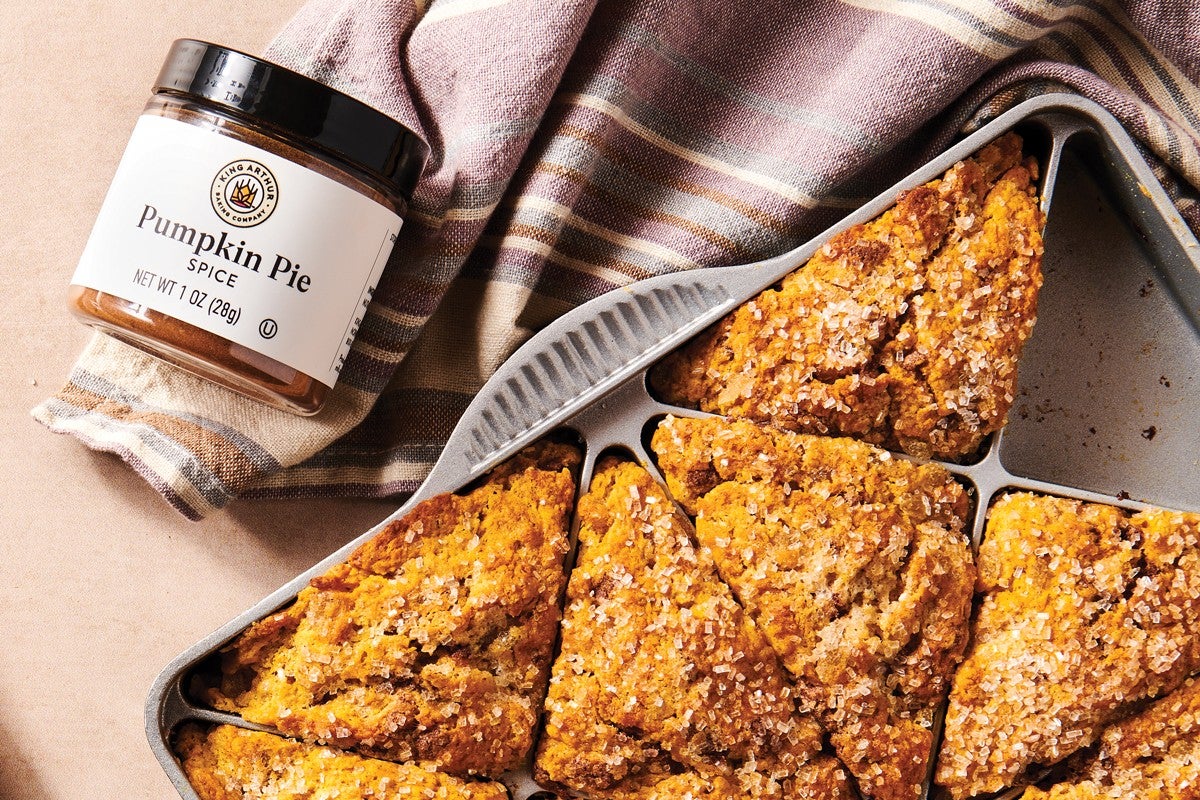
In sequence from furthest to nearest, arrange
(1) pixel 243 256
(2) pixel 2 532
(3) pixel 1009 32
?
(2) pixel 2 532 → (3) pixel 1009 32 → (1) pixel 243 256

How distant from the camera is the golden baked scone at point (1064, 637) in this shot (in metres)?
1.50

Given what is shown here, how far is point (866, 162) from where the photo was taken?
64.9 inches

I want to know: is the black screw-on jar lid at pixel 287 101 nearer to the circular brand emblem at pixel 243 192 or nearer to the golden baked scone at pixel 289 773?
the circular brand emblem at pixel 243 192

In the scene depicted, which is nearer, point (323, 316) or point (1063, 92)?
point (323, 316)

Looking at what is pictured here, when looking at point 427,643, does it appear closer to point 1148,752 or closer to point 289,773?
point 289,773

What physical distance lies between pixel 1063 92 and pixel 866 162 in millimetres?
346

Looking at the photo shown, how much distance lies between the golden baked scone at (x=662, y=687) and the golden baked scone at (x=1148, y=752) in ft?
1.35

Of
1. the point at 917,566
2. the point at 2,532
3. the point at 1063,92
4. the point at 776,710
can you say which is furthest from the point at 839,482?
the point at 2,532

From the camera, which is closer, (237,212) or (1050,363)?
(237,212)

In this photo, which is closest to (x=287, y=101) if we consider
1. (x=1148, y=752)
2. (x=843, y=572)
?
(x=843, y=572)

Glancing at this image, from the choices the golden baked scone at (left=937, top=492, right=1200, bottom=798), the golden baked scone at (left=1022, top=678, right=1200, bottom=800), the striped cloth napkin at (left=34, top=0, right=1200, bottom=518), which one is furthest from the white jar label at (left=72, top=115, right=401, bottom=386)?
the golden baked scone at (left=1022, top=678, right=1200, bottom=800)

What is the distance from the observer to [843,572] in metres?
1.48

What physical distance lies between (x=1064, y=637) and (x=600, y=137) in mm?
1108

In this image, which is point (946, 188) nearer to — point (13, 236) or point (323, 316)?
point (323, 316)
